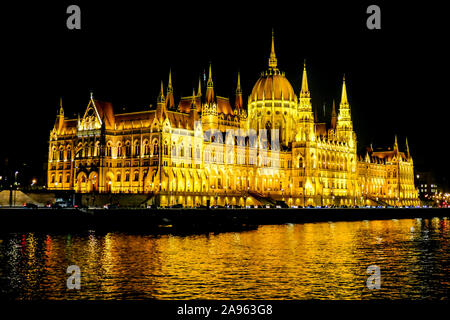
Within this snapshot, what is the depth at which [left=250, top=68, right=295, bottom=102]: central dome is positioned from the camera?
153875 mm

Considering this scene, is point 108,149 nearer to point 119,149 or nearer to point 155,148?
point 119,149

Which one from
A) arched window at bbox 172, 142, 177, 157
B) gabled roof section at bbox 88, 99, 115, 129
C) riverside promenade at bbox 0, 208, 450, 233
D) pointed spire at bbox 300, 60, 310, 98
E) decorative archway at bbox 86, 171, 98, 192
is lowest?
riverside promenade at bbox 0, 208, 450, 233

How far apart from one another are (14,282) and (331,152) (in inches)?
4851

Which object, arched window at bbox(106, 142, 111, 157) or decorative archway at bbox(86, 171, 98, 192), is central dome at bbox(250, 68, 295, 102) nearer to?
arched window at bbox(106, 142, 111, 157)

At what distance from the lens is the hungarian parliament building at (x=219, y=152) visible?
110500mm

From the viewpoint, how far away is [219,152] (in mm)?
123250

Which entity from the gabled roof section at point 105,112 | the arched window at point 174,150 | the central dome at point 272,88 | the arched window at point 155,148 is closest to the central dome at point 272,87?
the central dome at point 272,88

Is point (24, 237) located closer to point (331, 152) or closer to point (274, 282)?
point (274, 282)

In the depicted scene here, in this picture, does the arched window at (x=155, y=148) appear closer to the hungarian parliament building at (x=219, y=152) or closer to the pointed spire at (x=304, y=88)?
the hungarian parliament building at (x=219, y=152)

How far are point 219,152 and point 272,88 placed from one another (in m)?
36.4

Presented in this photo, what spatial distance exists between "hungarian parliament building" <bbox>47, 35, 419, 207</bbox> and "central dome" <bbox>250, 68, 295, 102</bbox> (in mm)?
235

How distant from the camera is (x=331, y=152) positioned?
509 feet

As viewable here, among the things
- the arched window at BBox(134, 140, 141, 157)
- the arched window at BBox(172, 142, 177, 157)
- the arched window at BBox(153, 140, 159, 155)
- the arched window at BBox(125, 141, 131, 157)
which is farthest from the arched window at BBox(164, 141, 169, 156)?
the arched window at BBox(125, 141, 131, 157)
